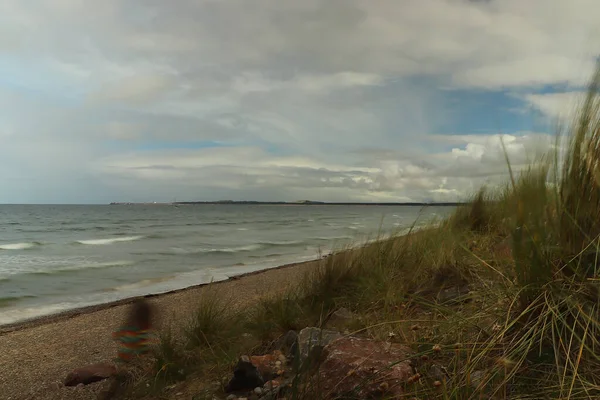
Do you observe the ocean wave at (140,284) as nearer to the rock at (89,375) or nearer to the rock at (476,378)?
the rock at (89,375)

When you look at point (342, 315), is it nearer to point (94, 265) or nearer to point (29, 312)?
point (29, 312)

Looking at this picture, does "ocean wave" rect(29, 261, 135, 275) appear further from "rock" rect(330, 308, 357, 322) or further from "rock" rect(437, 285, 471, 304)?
"rock" rect(437, 285, 471, 304)

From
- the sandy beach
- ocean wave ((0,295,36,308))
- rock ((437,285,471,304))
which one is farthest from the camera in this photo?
ocean wave ((0,295,36,308))

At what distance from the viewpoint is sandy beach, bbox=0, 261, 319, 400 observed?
14.4 ft

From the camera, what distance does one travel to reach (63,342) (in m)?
6.03

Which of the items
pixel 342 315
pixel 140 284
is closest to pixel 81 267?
pixel 140 284

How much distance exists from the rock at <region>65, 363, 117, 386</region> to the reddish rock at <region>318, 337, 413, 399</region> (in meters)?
2.45

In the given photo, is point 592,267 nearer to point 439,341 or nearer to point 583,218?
point 583,218

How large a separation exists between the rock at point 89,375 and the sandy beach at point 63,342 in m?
0.12

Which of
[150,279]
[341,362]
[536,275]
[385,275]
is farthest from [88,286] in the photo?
[536,275]

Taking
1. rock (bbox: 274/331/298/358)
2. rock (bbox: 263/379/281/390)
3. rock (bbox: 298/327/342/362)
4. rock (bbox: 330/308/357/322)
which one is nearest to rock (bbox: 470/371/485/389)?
rock (bbox: 298/327/342/362)

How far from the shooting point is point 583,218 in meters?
2.41

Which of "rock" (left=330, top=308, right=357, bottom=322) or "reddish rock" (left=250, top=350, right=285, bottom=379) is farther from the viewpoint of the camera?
"rock" (left=330, top=308, right=357, bottom=322)

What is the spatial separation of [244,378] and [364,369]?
0.99 m
